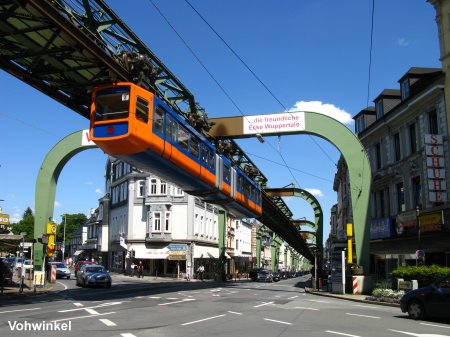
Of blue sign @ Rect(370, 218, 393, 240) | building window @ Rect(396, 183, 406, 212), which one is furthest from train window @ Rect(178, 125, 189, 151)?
blue sign @ Rect(370, 218, 393, 240)

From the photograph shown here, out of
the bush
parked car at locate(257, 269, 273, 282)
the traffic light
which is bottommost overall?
parked car at locate(257, 269, 273, 282)

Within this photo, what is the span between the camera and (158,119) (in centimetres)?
1727

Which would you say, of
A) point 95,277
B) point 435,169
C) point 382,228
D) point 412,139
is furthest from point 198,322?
point 382,228

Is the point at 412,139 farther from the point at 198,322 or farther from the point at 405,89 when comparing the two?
the point at 198,322

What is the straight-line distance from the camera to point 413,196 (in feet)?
100

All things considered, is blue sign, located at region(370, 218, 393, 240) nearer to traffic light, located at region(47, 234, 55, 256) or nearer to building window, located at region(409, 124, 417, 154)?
building window, located at region(409, 124, 417, 154)

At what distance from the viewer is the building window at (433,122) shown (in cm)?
2797

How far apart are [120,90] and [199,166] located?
6049mm

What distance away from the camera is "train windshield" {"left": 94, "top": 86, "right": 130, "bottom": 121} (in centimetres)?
1610

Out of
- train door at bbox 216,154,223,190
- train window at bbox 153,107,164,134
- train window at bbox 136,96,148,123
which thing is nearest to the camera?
train window at bbox 136,96,148,123

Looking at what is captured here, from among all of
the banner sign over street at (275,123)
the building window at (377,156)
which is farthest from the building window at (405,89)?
the banner sign over street at (275,123)

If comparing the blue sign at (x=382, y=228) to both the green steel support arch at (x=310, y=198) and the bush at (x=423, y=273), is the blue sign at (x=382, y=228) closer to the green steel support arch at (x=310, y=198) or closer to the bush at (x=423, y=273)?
the bush at (x=423, y=273)

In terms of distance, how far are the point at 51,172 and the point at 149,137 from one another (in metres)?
17.9

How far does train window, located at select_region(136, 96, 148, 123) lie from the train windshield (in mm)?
350
